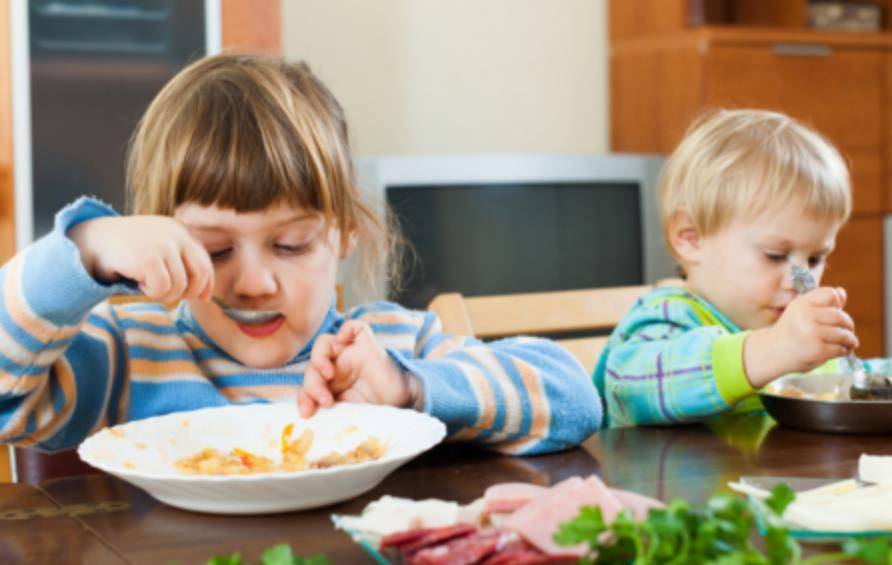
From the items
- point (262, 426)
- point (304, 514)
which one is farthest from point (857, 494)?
point (262, 426)

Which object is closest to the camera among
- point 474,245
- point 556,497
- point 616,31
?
point 556,497

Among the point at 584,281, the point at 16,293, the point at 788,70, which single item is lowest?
the point at 584,281

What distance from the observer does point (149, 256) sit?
0.92 meters

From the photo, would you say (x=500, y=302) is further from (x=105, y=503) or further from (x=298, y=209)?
(x=105, y=503)

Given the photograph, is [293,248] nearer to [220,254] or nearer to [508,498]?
[220,254]

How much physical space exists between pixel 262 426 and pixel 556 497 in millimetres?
420

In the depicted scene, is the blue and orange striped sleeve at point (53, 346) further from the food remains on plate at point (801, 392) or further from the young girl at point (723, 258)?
the food remains on plate at point (801, 392)

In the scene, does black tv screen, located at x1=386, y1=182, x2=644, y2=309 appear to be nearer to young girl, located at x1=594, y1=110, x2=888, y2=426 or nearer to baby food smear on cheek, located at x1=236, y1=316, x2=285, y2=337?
young girl, located at x1=594, y1=110, x2=888, y2=426

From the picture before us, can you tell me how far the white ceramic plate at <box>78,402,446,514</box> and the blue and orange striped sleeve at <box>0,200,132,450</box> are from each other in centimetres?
10

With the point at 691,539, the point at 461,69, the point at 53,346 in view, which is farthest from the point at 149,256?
the point at 461,69

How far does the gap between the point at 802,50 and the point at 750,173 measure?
197cm

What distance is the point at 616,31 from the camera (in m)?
3.48

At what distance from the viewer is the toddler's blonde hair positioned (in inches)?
57.6

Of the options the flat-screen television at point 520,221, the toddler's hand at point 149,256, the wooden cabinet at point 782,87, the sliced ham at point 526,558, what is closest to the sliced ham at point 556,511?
the sliced ham at point 526,558
